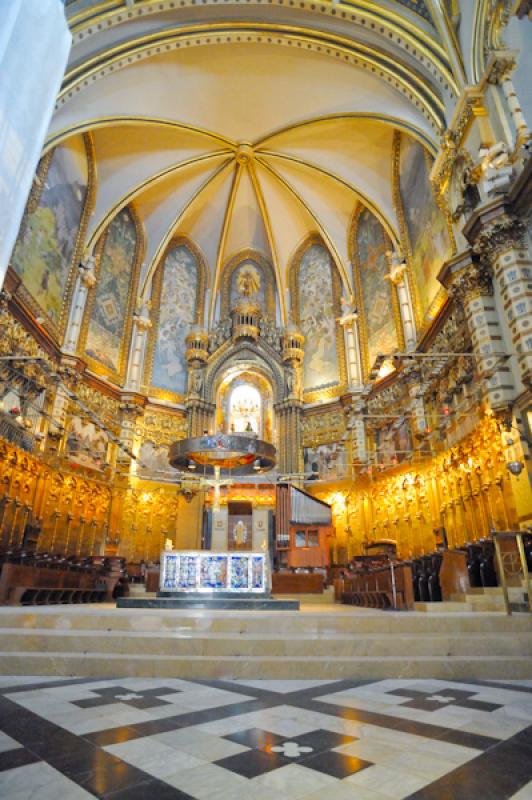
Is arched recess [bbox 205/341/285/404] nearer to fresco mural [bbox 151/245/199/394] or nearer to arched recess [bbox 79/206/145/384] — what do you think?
fresco mural [bbox 151/245/199/394]

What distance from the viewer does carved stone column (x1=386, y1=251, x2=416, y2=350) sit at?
1722 cm

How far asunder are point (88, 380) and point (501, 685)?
17310 millimetres

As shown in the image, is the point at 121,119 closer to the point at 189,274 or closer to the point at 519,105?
the point at 189,274

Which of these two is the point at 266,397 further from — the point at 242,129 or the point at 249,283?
the point at 242,129

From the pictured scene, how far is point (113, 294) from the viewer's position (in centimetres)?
2094

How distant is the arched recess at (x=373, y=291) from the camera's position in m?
18.9

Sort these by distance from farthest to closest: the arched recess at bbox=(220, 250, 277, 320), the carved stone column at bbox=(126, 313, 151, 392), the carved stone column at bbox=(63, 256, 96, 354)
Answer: the arched recess at bbox=(220, 250, 277, 320) < the carved stone column at bbox=(126, 313, 151, 392) < the carved stone column at bbox=(63, 256, 96, 354)

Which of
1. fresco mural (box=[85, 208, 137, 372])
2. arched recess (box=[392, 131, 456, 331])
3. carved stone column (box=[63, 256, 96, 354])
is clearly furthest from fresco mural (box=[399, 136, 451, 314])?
carved stone column (box=[63, 256, 96, 354])

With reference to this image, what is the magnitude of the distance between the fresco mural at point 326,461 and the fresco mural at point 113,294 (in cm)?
963

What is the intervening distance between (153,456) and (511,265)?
1576 centimetres

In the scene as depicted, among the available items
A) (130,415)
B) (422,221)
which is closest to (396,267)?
(422,221)

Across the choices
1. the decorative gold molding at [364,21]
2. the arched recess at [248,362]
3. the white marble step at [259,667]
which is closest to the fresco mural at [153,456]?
the arched recess at [248,362]

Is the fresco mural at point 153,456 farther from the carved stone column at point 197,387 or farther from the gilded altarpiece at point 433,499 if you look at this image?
the gilded altarpiece at point 433,499

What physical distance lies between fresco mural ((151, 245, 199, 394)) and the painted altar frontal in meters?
13.3
